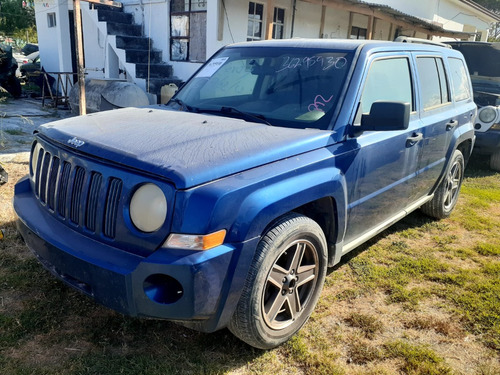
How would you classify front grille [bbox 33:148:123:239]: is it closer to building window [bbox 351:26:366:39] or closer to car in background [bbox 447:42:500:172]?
car in background [bbox 447:42:500:172]

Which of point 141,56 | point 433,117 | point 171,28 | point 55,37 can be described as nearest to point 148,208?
point 433,117

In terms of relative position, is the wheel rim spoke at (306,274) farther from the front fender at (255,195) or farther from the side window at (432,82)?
the side window at (432,82)

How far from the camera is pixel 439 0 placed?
20.1 m

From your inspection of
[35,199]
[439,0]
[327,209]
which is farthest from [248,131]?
[439,0]

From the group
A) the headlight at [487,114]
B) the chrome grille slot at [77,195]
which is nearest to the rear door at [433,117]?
the chrome grille slot at [77,195]

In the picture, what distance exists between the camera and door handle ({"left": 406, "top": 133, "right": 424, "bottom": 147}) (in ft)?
11.9

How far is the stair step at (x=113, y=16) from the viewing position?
39.3ft

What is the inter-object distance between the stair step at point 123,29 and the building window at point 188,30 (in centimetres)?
120

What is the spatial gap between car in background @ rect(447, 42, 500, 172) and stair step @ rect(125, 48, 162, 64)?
7.65 meters

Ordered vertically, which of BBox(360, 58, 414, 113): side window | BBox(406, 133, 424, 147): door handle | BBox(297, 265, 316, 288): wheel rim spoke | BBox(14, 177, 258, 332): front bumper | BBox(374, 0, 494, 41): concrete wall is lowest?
BBox(297, 265, 316, 288): wheel rim spoke

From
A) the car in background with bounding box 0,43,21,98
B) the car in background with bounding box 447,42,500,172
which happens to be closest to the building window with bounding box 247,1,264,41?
the car in background with bounding box 447,42,500,172

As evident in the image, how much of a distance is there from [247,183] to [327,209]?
0.88 meters

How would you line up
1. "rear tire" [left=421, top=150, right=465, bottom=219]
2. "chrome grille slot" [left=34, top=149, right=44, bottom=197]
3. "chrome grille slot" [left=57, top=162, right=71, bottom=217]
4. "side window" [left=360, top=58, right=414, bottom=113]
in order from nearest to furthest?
"chrome grille slot" [left=57, top=162, right=71, bottom=217] → "chrome grille slot" [left=34, top=149, right=44, bottom=197] → "side window" [left=360, top=58, right=414, bottom=113] → "rear tire" [left=421, top=150, right=465, bottom=219]

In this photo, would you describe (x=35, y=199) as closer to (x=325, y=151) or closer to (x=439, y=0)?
(x=325, y=151)
